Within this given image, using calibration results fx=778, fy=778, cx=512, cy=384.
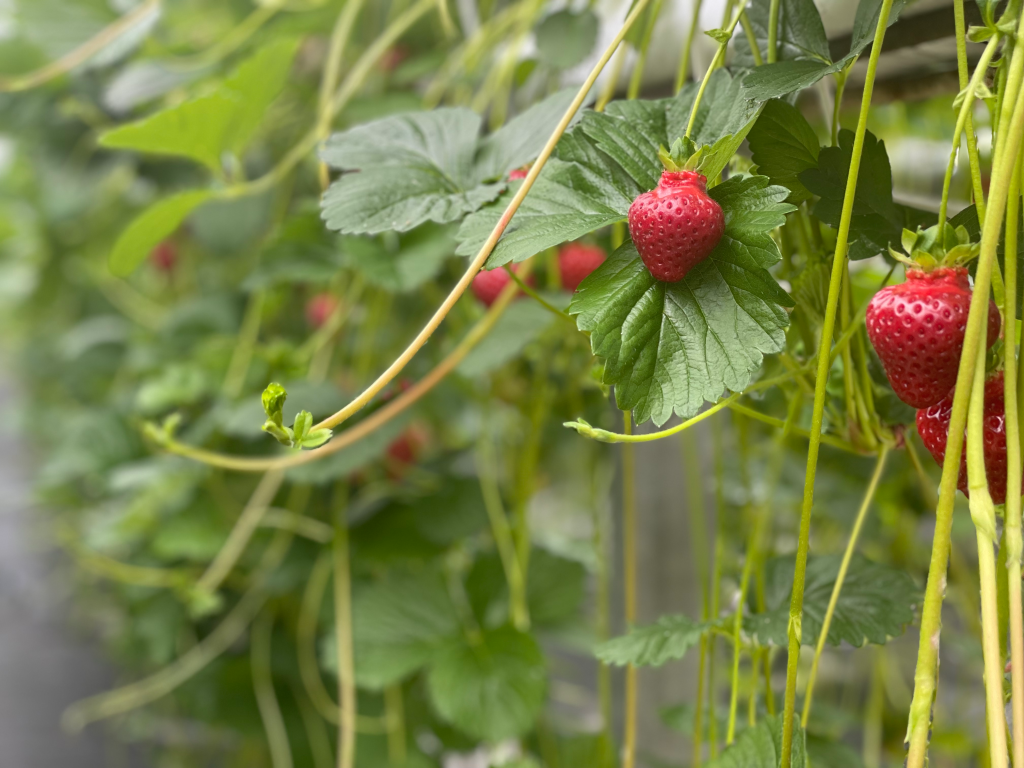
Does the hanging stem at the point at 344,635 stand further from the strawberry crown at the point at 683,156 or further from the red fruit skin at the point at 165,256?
the red fruit skin at the point at 165,256

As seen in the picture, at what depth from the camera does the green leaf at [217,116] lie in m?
0.48

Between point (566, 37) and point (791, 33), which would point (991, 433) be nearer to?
point (791, 33)

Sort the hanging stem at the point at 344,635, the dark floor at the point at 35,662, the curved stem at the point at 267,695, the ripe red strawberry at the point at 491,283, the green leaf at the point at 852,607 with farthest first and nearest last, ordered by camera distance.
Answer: the dark floor at the point at 35,662, the curved stem at the point at 267,695, the hanging stem at the point at 344,635, the ripe red strawberry at the point at 491,283, the green leaf at the point at 852,607

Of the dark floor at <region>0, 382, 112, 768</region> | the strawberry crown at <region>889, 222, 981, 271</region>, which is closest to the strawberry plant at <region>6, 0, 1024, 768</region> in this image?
the strawberry crown at <region>889, 222, 981, 271</region>

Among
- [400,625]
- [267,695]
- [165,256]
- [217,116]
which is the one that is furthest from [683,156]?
[165,256]

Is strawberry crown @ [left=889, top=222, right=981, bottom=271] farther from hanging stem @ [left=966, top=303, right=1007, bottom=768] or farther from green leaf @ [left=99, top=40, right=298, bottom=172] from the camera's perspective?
green leaf @ [left=99, top=40, right=298, bottom=172]

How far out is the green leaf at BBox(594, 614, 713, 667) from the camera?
33 centimetres

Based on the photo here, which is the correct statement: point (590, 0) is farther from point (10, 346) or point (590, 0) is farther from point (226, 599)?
point (10, 346)

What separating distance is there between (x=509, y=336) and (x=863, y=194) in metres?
0.25

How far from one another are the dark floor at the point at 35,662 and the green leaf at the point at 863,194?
1137 mm

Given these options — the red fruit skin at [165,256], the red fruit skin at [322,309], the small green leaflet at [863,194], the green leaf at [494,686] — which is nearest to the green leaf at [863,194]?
the small green leaflet at [863,194]

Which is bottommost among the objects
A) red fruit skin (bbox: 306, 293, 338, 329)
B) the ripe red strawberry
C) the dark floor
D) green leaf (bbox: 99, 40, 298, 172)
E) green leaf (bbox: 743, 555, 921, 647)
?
the dark floor

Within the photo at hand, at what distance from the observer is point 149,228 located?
0.52 m

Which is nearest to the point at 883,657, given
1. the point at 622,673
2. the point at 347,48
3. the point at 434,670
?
the point at 622,673
